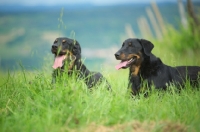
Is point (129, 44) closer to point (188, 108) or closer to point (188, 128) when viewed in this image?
point (188, 108)

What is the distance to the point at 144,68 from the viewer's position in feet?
23.9

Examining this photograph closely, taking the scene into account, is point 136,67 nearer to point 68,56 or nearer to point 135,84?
point 135,84

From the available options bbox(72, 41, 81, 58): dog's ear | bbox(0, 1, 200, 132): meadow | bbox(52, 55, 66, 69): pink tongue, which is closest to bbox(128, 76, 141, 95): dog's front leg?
bbox(0, 1, 200, 132): meadow

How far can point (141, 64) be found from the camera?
726 cm

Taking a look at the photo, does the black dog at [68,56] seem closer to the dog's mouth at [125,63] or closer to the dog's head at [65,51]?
the dog's head at [65,51]

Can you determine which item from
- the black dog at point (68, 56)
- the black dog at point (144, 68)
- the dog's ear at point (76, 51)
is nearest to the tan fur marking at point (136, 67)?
the black dog at point (144, 68)

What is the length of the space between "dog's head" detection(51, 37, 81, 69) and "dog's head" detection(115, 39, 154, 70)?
83 cm

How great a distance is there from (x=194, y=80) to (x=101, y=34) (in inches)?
1239

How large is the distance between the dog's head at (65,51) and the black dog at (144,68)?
83 centimetres

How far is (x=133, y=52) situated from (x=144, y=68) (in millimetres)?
414

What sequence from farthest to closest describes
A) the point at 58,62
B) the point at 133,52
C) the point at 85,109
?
the point at 133,52 → the point at 58,62 → the point at 85,109

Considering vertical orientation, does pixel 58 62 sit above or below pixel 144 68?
above

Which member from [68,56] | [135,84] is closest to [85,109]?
[68,56]

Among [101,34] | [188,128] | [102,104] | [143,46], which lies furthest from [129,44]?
[101,34]
